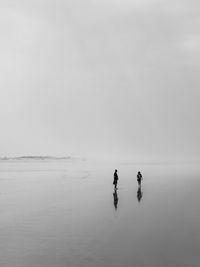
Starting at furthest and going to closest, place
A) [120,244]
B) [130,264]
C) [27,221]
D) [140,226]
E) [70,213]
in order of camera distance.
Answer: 1. [70,213]
2. [27,221]
3. [140,226]
4. [120,244]
5. [130,264]

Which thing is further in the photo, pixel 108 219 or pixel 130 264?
pixel 108 219

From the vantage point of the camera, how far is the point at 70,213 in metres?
24.3

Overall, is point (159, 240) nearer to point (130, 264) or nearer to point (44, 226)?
point (130, 264)

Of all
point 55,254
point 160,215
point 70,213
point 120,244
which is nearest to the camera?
point 55,254

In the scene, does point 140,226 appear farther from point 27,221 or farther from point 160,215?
point 27,221

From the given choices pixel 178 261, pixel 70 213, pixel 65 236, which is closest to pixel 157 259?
pixel 178 261

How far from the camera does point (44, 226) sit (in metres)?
19.5

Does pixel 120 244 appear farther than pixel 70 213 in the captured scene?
No

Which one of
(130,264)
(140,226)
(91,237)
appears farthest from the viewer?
(140,226)

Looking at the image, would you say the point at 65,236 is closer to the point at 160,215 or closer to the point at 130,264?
the point at 130,264

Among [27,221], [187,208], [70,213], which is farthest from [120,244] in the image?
[187,208]

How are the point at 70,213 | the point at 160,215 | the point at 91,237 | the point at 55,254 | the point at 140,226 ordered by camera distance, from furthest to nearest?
the point at 70,213
the point at 160,215
the point at 140,226
the point at 91,237
the point at 55,254

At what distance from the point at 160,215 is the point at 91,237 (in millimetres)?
7150

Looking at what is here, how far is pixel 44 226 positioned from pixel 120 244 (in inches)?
217
